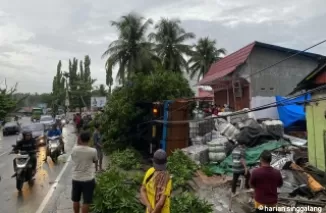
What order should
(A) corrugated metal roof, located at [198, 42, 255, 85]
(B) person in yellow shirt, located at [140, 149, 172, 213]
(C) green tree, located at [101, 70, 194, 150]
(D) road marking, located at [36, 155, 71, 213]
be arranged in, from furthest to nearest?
(A) corrugated metal roof, located at [198, 42, 255, 85] → (C) green tree, located at [101, 70, 194, 150] → (D) road marking, located at [36, 155, 71, 213] → (B) person in yellow shirt, located at [140, 149, 172, 213]

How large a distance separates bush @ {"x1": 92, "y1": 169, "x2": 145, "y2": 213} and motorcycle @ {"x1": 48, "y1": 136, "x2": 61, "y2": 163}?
285 inches

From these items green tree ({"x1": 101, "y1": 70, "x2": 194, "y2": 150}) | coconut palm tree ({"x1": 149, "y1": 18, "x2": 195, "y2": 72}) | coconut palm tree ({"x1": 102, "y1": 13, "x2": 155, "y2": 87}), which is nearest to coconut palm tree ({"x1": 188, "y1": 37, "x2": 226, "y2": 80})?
coconut palm tree ({"x1": 149, "y1": 18, "x2": 195, "y2": 72})

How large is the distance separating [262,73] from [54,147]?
14014mm

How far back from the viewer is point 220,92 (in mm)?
26828

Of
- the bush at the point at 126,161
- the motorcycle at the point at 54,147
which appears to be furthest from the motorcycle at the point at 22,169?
A: the motorcycle at the point at 54,147

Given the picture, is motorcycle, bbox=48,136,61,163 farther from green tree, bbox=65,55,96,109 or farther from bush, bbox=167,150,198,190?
green tree, bbox=65,55,96,109

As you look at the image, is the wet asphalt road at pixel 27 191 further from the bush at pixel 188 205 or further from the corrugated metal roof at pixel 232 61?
the corrugated metal roof at pixel 232 61

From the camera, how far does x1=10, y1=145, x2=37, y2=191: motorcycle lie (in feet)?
31.6

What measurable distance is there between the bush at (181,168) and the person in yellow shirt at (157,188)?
5249mm

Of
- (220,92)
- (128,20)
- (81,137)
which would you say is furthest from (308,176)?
(128,20)

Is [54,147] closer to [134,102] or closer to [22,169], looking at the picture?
[134,102]

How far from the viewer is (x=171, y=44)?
43094 millimetres

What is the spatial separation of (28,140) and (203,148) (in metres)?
6.25

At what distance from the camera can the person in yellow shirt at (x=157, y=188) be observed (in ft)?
13.7
